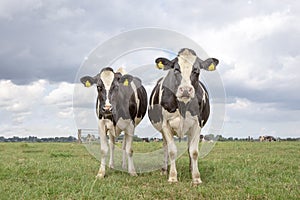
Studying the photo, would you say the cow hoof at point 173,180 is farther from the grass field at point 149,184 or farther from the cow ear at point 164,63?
the cow ear at point 164,63

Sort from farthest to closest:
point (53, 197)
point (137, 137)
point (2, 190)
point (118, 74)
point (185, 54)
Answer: point (137, 137)
point (118, 74)
point (185, 54)
point (2, 190)
point (53, 197)

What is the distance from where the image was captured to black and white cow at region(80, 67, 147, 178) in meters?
8.84

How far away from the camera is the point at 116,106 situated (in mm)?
9367

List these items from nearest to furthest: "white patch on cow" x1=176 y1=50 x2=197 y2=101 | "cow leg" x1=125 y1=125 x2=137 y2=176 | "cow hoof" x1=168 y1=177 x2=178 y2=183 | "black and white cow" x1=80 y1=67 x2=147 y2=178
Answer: "white patch on cow" x1=176 y1=50 x2=197 y2=101 < "cow hoof" x1=168 y1=177 x2=178 y2=183 < "black and white cow" x1=80 y1=67 x2=147 y2=178 < "cow leg" x1=125 y1=125 x2=137 y2=176

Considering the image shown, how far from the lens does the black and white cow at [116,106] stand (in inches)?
348

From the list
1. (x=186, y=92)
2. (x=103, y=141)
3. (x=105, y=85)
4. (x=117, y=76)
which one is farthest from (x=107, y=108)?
(x=186, y=92)

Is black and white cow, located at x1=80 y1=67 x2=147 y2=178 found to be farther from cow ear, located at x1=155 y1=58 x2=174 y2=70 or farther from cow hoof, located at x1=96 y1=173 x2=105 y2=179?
cow ear, located at x1=155 y1=58 x2=174 y2=70

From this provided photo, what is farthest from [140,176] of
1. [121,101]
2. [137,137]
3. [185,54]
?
[185,54]

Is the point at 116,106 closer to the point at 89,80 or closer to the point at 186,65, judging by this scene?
the point at 89,80

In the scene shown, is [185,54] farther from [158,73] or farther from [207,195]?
[207,195]

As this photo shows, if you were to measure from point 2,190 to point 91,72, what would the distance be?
3319mm

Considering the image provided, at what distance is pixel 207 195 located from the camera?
6.92 metres

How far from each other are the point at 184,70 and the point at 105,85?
1.90 metres

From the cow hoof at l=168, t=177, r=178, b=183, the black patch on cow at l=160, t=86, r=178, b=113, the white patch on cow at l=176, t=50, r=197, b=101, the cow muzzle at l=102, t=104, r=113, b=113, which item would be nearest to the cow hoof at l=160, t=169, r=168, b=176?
the cow hoof at l=168, t=177, r=178, b=183
